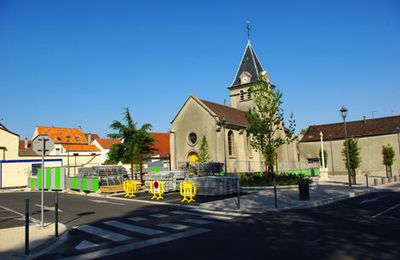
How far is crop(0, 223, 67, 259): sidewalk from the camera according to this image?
25.7 ft

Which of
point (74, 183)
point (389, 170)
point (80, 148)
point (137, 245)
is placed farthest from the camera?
point (80, 148)

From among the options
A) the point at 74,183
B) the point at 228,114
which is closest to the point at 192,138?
the point at 228,114

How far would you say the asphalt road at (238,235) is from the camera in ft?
24.0

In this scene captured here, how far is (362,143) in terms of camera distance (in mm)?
46094

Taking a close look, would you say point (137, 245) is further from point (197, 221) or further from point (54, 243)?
point (197, 221)

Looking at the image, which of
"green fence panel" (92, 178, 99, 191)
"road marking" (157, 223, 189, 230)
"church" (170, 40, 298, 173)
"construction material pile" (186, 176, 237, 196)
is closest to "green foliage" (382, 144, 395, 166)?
"church" (170, 40, 298, 173)

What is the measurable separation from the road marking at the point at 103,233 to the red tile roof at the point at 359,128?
44076 millimetres

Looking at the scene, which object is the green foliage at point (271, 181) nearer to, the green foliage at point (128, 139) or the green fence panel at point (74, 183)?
the green fence panel at point (74, 183)

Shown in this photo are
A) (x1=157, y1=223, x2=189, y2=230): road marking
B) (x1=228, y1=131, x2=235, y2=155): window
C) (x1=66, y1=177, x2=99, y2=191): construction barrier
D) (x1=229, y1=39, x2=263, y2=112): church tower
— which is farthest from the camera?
(x1=229, y1=39, x2=263, y2=112): church tower

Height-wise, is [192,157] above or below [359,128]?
below

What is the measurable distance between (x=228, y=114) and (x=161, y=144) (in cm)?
1638

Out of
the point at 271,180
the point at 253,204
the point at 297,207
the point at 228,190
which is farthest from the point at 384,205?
the point at 271,180

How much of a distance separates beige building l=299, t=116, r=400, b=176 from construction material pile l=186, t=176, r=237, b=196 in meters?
29.9

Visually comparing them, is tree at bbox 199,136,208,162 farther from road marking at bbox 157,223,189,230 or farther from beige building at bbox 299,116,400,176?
road marking at bbox 157,223,189,230
